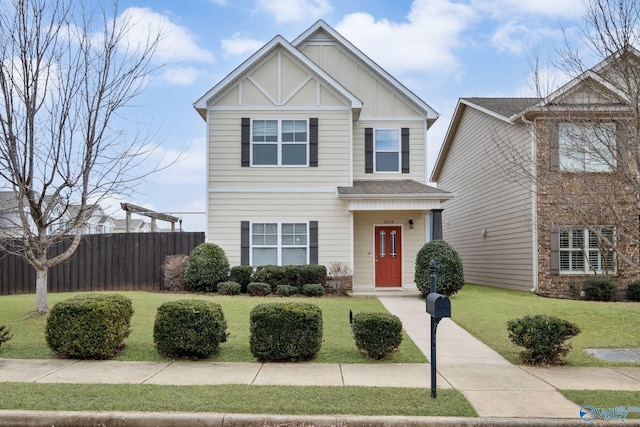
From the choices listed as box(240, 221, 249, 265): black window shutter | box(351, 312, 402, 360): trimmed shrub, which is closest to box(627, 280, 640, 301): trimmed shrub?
box(351, 312, 402, 360): trimmed shrub

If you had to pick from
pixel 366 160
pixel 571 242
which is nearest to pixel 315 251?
pixel 366 160

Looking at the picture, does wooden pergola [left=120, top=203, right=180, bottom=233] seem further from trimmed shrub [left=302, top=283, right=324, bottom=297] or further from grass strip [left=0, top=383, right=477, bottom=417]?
grass strip [left=0, top=383, right=477, bottom=417]

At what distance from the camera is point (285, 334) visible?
313 inches

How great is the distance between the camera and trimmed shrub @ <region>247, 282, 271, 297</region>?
15.8 metres

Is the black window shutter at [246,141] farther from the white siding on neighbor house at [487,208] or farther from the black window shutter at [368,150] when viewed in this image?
the white siding on neighbor house at [487,208]

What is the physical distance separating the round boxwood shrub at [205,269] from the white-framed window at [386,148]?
21.4ft

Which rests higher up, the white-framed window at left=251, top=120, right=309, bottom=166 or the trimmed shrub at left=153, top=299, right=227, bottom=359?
the white-framed window at left=251, top=120, right=309, bottom=166

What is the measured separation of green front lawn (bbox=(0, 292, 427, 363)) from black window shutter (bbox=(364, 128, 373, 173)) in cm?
619

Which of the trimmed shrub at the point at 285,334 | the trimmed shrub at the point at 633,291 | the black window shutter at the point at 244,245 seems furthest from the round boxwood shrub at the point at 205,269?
the trimmed shrub at the point at 633,291

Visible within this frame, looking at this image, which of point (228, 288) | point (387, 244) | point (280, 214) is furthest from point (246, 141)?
point (387, 244)

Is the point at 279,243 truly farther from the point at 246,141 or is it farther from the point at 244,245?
the point at 246,141

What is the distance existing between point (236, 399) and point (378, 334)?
2.76m

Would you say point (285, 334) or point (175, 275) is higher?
point (175, 275)

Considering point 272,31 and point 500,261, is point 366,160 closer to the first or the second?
point 272,31
